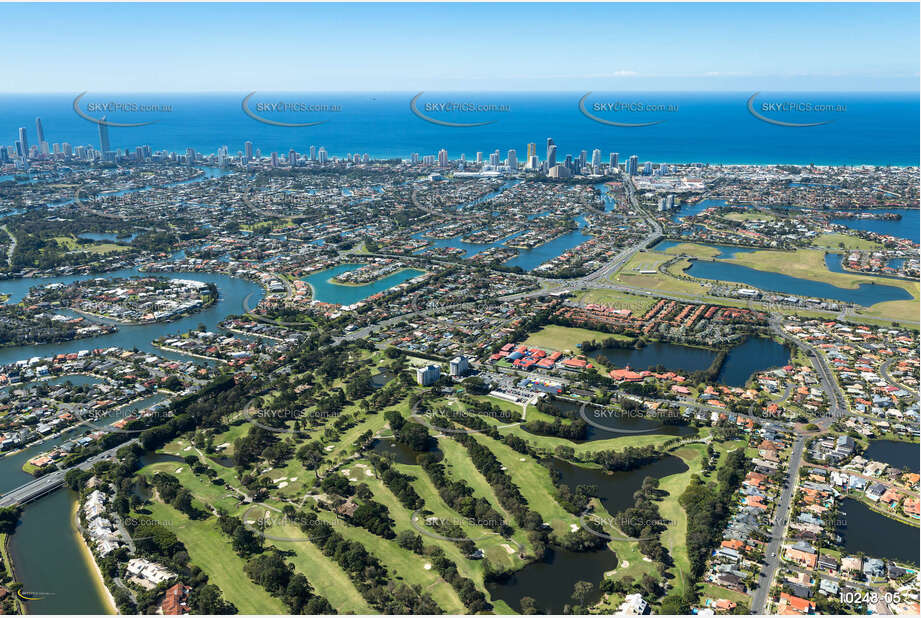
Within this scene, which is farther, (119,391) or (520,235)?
(520,235)

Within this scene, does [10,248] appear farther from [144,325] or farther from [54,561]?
[54,561]

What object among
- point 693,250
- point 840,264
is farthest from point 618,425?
point 840,264

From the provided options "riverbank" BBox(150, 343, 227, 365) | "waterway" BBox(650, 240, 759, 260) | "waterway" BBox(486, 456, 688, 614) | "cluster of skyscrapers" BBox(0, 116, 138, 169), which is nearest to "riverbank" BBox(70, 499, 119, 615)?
"waterway" BBox(486, 456, 688, 614)

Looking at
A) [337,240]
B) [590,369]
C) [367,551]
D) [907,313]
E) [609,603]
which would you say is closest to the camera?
[609,603]

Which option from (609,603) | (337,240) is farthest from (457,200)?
(609,603)

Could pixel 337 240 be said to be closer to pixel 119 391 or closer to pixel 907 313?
pixel 119 391

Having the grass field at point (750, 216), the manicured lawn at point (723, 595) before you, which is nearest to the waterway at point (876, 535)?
the manicured lawn at point (723, 595)
